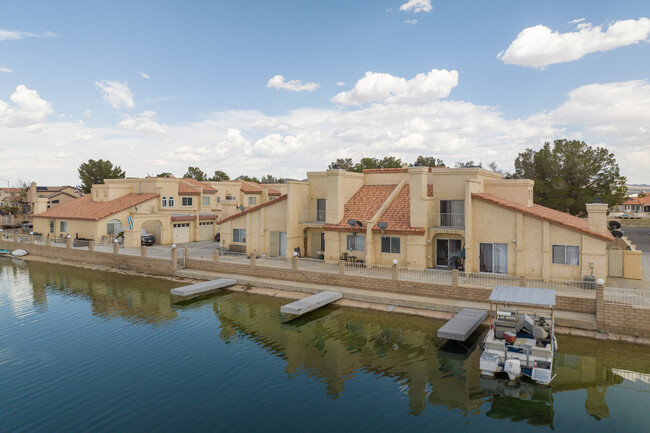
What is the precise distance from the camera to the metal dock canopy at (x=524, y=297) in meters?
18.7

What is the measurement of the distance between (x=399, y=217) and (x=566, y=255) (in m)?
11.7

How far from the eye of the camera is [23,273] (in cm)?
3972

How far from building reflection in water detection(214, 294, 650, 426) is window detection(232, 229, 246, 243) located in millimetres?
14537

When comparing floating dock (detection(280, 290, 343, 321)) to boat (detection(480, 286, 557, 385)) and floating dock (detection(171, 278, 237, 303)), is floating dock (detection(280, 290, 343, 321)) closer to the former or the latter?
floating dock (detection(171, 278, 237, 303))

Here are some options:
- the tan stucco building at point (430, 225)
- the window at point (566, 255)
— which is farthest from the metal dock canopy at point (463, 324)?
the window at point (566, 255)

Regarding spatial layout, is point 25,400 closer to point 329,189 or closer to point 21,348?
point 21,348

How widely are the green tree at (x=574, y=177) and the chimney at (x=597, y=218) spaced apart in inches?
765

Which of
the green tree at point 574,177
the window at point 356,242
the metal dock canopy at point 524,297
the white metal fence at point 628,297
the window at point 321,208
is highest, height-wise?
the green tree at point 574,177

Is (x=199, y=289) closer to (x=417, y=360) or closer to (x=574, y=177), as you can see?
(x=417, y=360)

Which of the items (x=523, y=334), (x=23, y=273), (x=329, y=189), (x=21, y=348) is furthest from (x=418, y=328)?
(x=23, y=273)

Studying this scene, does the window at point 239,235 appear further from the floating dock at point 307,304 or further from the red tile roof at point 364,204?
the floating dock at point 307,304

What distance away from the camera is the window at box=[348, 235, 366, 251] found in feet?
107

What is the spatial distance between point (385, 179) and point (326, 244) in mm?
8368

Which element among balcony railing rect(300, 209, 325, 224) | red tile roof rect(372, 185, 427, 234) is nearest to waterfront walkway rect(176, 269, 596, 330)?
red tile roof rect(372, 185, 427, 234)
